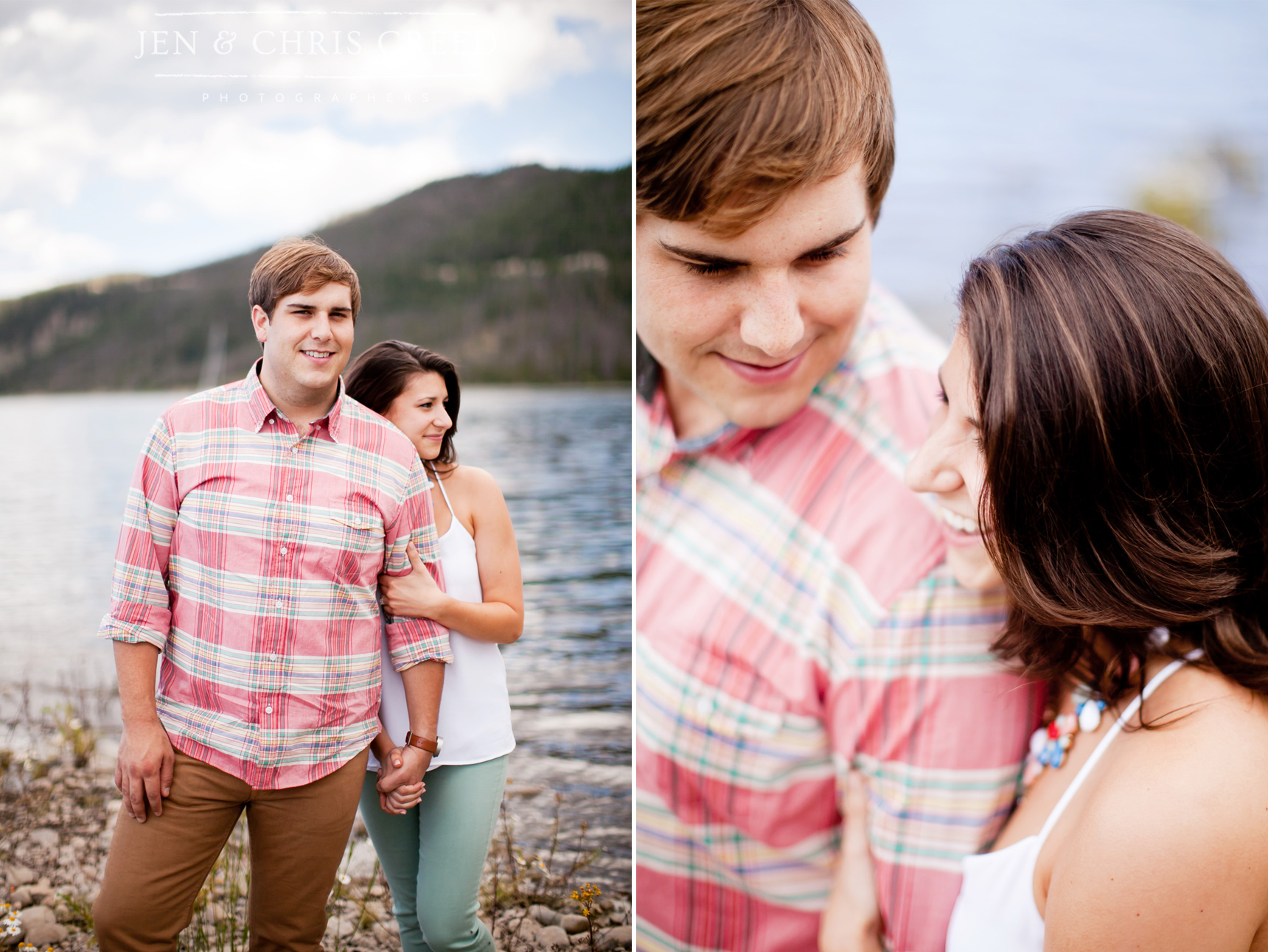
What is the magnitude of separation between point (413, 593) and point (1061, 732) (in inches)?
58.3

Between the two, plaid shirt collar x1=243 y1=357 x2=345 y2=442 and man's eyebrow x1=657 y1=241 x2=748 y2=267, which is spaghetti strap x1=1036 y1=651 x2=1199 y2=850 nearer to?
man's eyebrow x1=657 y1=241 x2=748 y2=267

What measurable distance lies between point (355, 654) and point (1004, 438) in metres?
1.47

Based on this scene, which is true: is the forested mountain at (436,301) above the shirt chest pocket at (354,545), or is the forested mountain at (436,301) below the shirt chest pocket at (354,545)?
above

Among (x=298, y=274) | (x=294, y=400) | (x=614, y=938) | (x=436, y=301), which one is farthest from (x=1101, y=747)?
(x=298, y=274)

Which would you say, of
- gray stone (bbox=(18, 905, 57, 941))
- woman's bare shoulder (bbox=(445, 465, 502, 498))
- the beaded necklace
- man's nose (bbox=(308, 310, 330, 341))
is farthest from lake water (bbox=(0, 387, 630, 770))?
the beaded necklace

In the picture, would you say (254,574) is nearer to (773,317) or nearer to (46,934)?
(46,934)

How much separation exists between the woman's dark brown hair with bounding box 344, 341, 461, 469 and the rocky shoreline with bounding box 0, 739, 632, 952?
80 cm

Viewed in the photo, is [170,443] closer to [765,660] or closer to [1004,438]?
[765,660]

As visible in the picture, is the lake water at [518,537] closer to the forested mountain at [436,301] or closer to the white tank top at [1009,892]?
the forested mountain at [436,301]

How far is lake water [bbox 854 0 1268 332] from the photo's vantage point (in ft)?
7.14

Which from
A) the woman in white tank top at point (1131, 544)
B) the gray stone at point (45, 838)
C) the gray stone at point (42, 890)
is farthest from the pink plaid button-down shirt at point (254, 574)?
the woman in white tank top at point (1131, 544)

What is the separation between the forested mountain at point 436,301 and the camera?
6.64 feet

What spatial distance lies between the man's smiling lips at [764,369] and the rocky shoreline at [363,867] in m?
1.04

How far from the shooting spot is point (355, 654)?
6.47 ft
